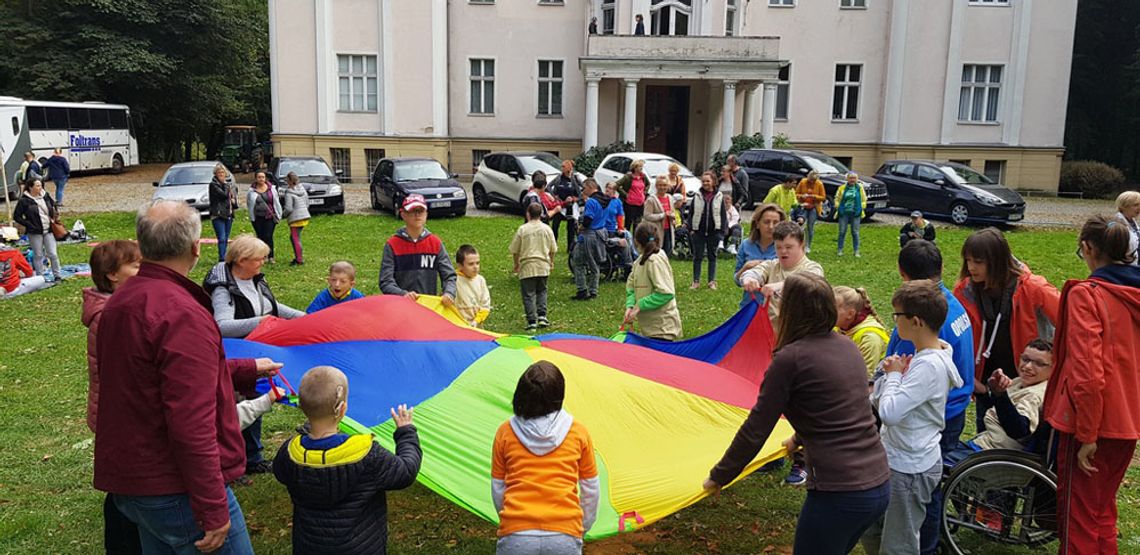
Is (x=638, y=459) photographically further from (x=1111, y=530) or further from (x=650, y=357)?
(x=1111, y=530)

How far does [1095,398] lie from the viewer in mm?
4105

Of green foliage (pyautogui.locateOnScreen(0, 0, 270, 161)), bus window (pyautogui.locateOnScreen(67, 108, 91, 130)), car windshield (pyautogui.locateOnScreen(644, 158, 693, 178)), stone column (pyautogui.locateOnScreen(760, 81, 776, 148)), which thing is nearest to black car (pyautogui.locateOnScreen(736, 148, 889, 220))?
car windshield (pyautogui.locateOnScreen(644, 158, 693, 178))

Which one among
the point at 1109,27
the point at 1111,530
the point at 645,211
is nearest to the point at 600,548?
the point at 1111,530

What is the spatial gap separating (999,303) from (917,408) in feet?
5.34

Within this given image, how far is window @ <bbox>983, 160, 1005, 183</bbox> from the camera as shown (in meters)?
29.4

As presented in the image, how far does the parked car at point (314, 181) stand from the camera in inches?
800

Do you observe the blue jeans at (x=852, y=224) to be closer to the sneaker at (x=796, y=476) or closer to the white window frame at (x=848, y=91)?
the sneaker at (x=796, y=476)

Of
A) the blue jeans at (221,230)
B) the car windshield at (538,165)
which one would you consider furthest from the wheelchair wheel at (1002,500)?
the car windshield at (538,165)

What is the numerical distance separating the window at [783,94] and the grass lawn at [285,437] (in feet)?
→ 51.8

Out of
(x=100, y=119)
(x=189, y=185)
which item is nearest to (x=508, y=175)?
(x=189, y=185)

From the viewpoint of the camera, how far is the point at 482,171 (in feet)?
74.0

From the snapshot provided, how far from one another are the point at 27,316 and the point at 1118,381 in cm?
1247

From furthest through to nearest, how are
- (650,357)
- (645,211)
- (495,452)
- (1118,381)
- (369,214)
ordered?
(369,214)
(645,211)
(650,357)
(1118,381)
(495,452)

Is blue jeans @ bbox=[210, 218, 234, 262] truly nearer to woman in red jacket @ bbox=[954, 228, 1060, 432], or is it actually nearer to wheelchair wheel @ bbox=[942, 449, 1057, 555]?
woman in red jacket @ bbox=[954, 228, 1060, 432]
